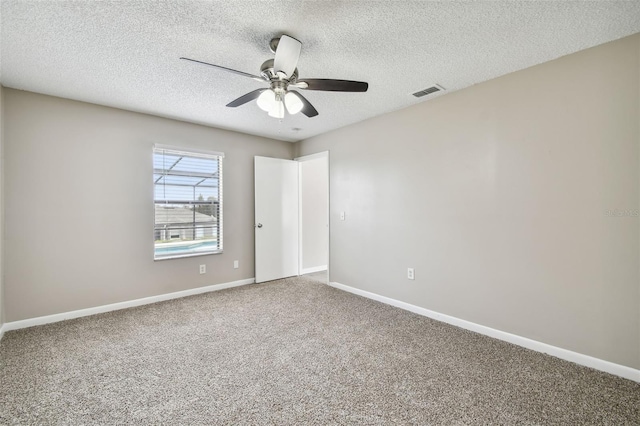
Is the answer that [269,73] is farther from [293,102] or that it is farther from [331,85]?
[331,85]

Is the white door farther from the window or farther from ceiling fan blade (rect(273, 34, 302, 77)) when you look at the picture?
ceiling fan blade (rect(273, 34, 302, 77))

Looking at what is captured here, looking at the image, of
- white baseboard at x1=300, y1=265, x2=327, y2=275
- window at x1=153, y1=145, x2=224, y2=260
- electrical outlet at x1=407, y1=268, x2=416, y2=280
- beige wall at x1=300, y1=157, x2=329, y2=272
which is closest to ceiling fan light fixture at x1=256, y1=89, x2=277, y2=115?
window at x1=153, y1=145, x2=224, y2=260

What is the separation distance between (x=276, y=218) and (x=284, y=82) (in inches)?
118

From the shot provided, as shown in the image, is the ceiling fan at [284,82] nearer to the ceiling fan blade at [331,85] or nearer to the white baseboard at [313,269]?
the ceiling fan blade at [331,85]

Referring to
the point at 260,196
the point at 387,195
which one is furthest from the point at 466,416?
the point at 260,196

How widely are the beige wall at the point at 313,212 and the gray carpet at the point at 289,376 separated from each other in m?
2.32

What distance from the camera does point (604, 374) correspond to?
2074mm

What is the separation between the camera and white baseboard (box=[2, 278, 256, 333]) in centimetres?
293

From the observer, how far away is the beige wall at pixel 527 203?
Answer: 207 cm

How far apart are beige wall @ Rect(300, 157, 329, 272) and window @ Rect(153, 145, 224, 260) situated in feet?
5.17

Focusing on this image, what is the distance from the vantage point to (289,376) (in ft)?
6.86

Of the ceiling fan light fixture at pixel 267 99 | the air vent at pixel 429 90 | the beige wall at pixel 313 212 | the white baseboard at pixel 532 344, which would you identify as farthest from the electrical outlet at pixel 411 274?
the ceiling fan light fixture at pixel 267 99

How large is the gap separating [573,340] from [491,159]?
164 centimetres

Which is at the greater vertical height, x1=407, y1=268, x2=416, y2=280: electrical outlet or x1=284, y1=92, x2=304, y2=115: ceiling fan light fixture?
x1=284, y1=92, x2=304, y2=115: ceiling fan light fixture
